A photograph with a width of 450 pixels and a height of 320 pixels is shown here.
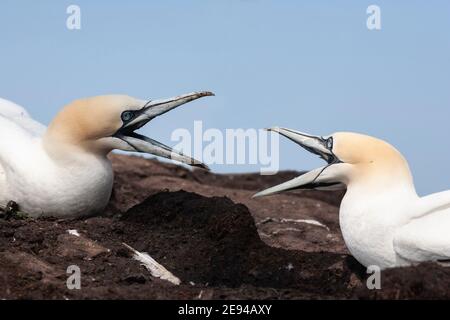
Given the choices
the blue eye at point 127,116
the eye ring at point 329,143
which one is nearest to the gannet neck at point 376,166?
the eye ring at point 329,143

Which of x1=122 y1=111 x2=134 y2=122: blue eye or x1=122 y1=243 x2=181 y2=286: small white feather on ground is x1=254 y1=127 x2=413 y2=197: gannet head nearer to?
x1=122 y1=243 x2=181 y2=286: small white feather on ground

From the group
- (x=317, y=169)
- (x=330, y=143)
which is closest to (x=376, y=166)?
(x=330, y=143)

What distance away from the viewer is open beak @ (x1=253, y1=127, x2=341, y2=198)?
11.6 m

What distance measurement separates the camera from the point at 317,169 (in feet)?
38.4

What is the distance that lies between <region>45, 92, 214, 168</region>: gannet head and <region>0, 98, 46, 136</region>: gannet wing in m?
1.17

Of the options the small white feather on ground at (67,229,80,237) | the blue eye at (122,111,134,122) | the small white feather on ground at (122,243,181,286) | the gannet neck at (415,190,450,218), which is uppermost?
the blue eye at (122,111,134,122)

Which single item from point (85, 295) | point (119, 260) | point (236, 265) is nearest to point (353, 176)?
point (236, 265)

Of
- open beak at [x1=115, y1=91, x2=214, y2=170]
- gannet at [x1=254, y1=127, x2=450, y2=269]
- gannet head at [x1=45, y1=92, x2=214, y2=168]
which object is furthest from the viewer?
open beak at [x1=115, y1=91, x2=214, y2=170]

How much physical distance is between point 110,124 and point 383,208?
3.65 meters

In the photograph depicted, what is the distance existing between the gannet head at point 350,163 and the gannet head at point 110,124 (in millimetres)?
1734

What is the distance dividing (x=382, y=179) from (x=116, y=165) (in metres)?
8.90

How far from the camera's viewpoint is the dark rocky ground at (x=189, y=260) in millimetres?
9297

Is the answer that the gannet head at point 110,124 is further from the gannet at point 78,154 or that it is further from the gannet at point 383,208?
the gannet at point 383,208

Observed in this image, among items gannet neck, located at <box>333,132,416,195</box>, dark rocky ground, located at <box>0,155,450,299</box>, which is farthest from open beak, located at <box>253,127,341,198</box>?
dark rocky ground, located at <box>0,155,450,299</box>
